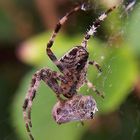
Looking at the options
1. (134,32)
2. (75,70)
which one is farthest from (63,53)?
(75,70)

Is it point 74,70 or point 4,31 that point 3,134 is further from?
point 74,70

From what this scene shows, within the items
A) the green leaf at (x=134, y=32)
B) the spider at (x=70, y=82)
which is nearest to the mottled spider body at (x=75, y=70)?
the spider at (x=70, y=82)

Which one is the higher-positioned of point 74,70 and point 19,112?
point 19,112

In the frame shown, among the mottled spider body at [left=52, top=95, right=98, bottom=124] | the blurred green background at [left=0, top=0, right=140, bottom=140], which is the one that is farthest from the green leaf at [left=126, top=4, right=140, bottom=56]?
the mottled spider body at [left=52, top=95, right=98, bottom=124]

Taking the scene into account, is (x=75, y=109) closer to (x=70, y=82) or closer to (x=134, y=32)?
(x=70, y=82)

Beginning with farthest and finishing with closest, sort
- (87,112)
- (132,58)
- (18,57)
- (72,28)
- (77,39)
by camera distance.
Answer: (18,57) < (72,28) < (77,39) < (132,58) < (87,112)

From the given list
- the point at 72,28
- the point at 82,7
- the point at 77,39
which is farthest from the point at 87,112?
the point at 72,28

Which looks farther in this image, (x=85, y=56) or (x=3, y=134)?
(x=3, y=134)

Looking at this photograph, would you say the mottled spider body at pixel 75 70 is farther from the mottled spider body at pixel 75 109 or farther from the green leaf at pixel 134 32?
the green leaf at pixel 134 32
